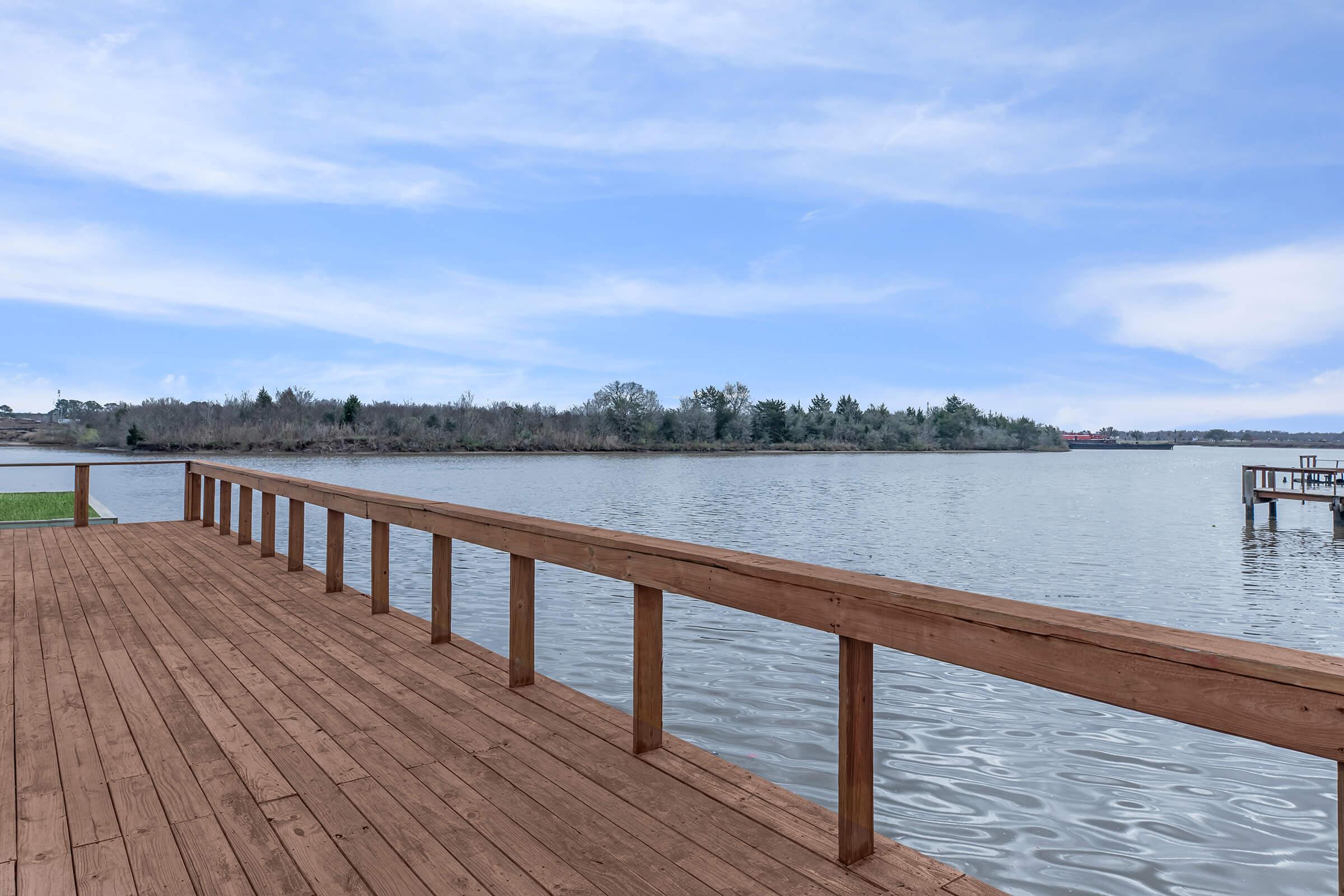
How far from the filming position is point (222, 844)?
77.5 inches

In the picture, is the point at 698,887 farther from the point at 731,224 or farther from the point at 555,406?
the point at 555,406

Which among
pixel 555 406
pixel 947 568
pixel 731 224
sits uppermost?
pixel 731 224

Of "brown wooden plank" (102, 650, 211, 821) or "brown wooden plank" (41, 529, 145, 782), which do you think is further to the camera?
"brown wooden plank" (41, 529, 145, 782)

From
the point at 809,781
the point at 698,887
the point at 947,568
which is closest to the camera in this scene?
the point at 698,887

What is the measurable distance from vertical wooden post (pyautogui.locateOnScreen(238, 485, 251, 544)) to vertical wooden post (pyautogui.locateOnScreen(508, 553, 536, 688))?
5005 millimetres

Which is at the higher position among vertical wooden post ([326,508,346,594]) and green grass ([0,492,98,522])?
vertical wooden post ([326,508,346,594])

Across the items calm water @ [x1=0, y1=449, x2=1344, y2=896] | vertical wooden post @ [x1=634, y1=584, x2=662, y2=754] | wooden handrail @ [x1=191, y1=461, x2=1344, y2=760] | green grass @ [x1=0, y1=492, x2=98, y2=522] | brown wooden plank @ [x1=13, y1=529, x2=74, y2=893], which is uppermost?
wooden handrail @ [x1=191, y1=461, x2=1344, y2=760]

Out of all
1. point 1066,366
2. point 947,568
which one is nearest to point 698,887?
point 947,568

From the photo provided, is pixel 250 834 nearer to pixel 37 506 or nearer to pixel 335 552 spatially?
pixel 335 552

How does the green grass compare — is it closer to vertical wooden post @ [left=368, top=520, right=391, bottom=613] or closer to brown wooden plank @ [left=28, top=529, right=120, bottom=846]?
brown wooden plank @ [left=28, top=529, right=120, bottom=846]

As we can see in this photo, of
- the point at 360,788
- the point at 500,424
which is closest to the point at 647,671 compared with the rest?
the point at 360,788

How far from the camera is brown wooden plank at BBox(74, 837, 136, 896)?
5.77ft

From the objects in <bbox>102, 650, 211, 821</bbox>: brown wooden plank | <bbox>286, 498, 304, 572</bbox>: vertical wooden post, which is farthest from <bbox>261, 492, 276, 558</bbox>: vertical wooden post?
<bbox>102, 650, 211, 821</bbox>: brown wooden plank

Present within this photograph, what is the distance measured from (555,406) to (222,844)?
7385 centimetres
